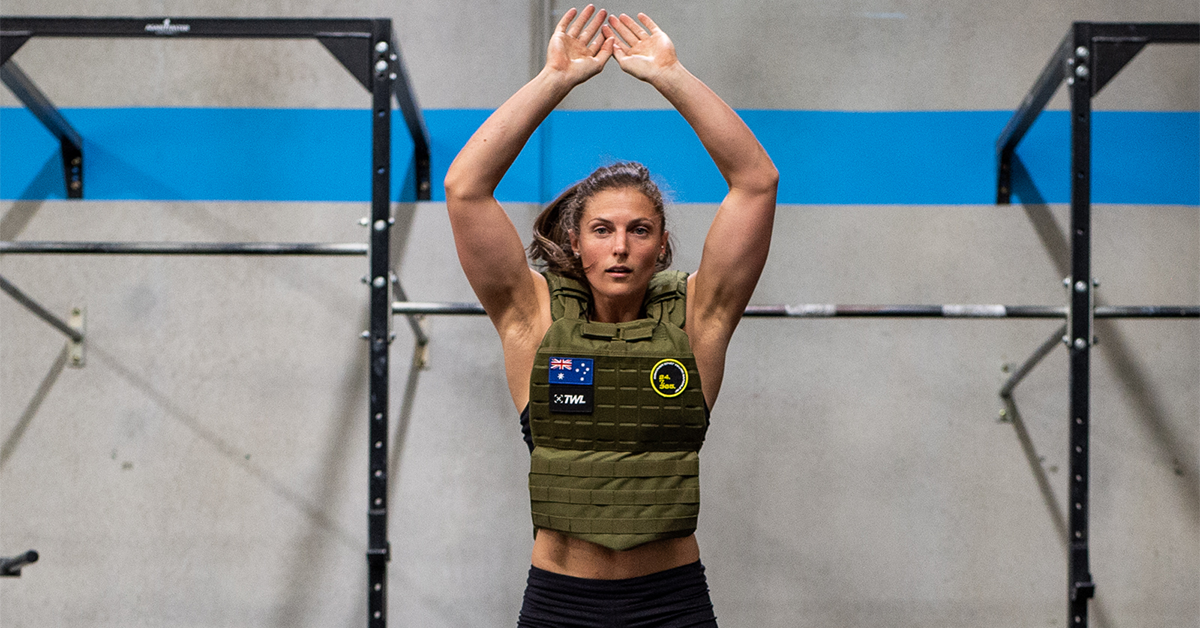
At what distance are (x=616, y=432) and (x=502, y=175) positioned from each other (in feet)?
1.66

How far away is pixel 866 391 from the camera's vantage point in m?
3.19

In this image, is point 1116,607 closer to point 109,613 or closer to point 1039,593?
point 1039,593

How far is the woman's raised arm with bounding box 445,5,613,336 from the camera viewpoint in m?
1.71

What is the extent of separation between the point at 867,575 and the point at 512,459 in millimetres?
1229

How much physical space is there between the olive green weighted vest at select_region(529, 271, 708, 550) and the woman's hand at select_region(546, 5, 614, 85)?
0.47 m

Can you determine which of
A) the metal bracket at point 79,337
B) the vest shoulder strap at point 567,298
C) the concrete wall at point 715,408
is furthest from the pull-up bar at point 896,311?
the metal bracket at point 79,337

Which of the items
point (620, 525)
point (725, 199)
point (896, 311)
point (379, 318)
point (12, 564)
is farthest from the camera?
point (896, 311)

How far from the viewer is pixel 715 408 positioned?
318 centimetres

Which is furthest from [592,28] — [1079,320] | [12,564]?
[12,564]

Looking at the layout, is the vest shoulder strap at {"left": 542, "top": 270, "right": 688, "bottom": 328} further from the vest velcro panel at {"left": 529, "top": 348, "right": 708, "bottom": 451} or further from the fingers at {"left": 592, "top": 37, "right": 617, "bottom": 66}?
the fingers at {"left": 592, "top": 37, "right": 617, "bottom": 66}

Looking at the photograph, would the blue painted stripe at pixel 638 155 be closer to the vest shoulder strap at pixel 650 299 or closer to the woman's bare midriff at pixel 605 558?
the vest shoulder strap at pixel 650 299

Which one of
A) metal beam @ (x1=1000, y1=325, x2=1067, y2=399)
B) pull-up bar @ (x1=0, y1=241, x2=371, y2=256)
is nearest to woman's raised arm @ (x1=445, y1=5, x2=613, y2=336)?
pull-up bar @ (x1=0, y1=241, x2=371, y2=256)

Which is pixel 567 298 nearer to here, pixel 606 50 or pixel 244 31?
pixel 606 50

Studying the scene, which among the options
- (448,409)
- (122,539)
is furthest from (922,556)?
(122,539)
